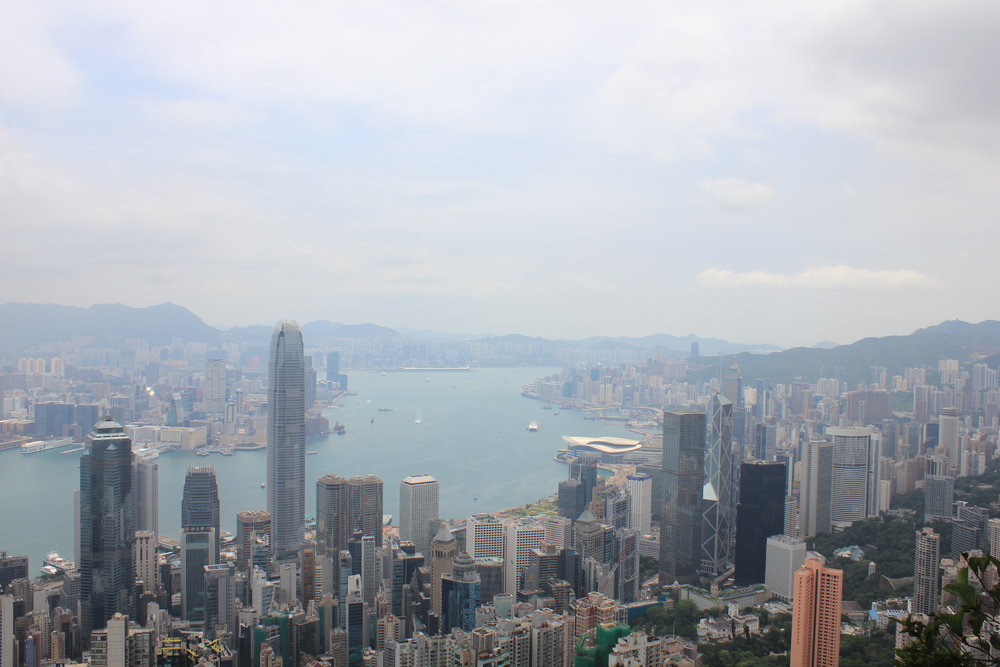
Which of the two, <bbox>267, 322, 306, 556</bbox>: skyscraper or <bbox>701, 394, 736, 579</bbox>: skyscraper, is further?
<bbox>267, 322, 306, 556</bbox>: skyscraper

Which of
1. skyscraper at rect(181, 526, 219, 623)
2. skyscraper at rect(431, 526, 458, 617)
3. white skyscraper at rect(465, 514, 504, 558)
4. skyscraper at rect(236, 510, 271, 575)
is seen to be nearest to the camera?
skyscraper at rect(431, 526, 458, 617)

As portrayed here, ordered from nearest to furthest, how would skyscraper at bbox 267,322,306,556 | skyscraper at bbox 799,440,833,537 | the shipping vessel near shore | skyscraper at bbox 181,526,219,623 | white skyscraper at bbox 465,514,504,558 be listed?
skyscraper at bbox 181,526,219,623 → white skyscraper at bbox 465,514,504,558 → skyscraper at bbox 799,440,833,537 → skyscraper at bbox 267,322,306,556 → the shipping vessel near shore

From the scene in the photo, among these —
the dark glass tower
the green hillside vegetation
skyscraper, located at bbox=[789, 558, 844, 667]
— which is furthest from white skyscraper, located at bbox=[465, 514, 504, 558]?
the green hillside vegetation

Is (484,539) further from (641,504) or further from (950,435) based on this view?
(950,435)

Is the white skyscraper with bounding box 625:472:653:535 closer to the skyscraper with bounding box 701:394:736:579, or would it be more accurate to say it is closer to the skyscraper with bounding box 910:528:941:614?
the skyscraper with bounding box 701:394:736:579

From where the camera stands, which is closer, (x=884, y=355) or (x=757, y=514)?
(x=757, y=514)

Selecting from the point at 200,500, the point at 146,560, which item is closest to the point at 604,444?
the point at 200,500

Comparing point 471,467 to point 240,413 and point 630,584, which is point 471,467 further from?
point 630,584
